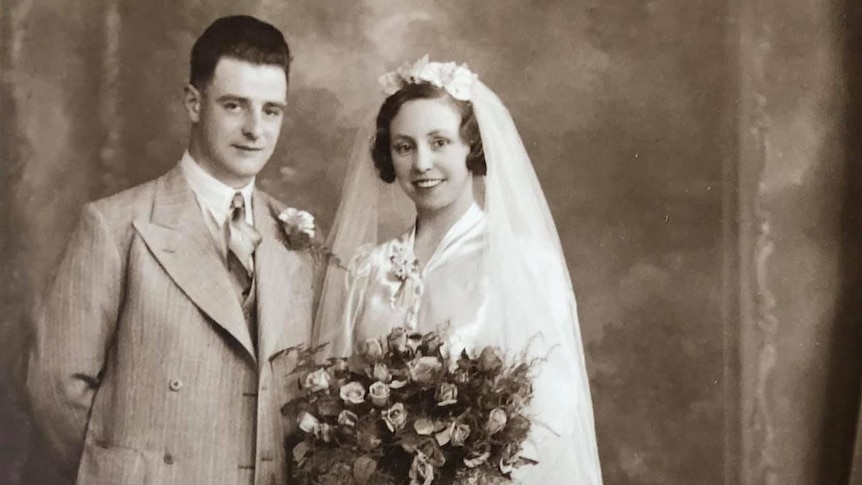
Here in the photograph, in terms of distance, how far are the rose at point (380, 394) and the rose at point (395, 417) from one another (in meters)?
0.02

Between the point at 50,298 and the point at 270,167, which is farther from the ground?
the point at 270,167

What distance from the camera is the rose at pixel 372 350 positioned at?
218cm

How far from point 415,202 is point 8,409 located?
115 cm

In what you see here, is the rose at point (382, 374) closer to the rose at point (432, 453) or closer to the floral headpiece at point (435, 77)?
the rose at point (432, 453)

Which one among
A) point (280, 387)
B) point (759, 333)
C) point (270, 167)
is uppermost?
point (270, 167)

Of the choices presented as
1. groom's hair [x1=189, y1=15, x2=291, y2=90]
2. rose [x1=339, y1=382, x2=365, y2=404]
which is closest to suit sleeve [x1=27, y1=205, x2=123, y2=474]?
groom's hair [x1=189, y1=15, x2=291, y2=90]

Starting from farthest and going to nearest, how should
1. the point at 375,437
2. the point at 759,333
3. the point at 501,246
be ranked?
the point at 759,333 < the point at 501,246 < the point at 375,437

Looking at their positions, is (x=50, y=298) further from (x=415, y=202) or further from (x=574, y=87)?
(x=574, y=87)

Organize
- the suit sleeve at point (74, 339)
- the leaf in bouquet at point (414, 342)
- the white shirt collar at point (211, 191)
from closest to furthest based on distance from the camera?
the leaf in bouquet at point (414, 342), the suit sleeve at point (74, 339), the white shirt collar at point (211, 191)

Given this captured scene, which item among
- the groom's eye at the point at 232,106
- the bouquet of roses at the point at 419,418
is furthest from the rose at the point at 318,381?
the groom's eye at the point at 232,106

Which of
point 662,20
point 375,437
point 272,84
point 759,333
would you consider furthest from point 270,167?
point 759,333

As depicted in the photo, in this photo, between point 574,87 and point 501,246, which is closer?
point 501,246

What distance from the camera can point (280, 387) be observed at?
235 cm

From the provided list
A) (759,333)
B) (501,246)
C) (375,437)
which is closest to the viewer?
(375,437)
